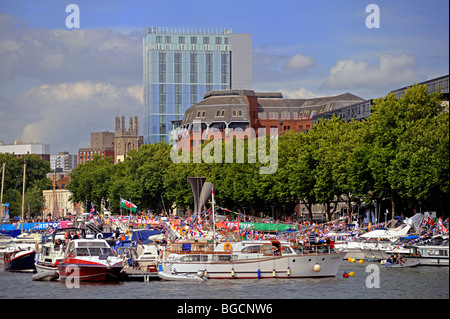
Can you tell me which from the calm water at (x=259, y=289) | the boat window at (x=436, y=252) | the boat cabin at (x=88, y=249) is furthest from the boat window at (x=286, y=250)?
the boat window at (x=436, y=252)

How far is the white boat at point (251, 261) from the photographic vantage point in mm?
74000

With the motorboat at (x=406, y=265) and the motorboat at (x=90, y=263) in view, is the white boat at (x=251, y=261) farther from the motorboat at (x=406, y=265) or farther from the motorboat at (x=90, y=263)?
the motorboat at (x=406, y=265)

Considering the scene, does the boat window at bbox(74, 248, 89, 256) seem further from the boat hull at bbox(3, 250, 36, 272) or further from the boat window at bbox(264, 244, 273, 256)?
the boat hull at bbox(3, 250, 36, 272)

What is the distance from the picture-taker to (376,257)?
93375 millimetres

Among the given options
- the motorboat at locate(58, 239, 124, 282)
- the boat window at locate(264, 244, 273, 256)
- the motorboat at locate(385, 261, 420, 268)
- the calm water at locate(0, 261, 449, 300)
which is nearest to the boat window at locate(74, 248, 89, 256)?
the motorboat at locate(58, 239, 124, 282)

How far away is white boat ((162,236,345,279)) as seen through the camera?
7400 cm

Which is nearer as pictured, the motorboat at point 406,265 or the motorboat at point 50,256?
the motorboat at point 50,256

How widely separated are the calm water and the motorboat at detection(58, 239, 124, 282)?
89cm

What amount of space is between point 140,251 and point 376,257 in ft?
82.0

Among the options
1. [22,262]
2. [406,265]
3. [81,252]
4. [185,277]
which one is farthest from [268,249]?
[22,262]
